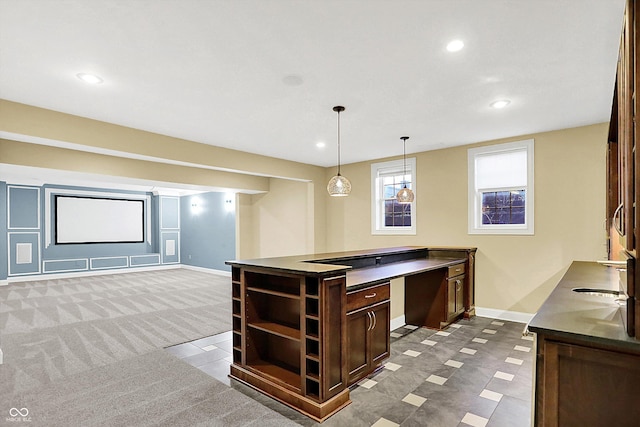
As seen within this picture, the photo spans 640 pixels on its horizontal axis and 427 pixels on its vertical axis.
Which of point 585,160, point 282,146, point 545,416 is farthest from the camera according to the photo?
point 282,146

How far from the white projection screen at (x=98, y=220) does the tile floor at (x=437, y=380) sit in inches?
315

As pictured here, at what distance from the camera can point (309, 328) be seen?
255 centimetres

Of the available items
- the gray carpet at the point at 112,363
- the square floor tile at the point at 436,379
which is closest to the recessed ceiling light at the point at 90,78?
the gray carpet at the point at 112,363

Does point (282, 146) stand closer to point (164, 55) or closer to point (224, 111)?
point (224, 111)

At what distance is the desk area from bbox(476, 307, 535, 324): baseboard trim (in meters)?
2.30

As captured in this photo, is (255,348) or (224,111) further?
(224,111)

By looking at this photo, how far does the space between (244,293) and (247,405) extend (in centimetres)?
91

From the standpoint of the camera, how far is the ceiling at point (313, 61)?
6.82ft

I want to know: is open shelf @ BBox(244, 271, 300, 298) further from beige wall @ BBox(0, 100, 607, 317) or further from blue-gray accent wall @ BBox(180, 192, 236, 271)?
blue-gray accent wall @ BBox(180, 192, 236, 271)

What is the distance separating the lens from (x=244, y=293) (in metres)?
3.05

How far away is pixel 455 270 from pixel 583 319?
3.38m

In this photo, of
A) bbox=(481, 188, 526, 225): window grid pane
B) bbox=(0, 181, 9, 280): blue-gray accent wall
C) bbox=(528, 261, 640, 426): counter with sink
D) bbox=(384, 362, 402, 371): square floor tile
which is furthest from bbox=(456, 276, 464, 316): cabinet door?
bbox=(0, 181, 9, 280): blue-gray accent wall

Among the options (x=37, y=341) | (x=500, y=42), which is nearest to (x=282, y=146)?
(x=500, y=42)

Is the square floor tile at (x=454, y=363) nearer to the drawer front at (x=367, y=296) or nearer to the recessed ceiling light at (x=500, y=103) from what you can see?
the drawer front at (x=367, y=296)
